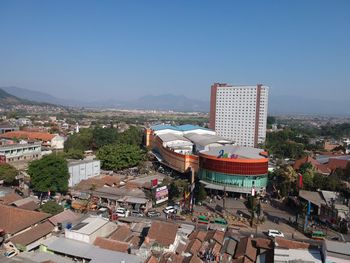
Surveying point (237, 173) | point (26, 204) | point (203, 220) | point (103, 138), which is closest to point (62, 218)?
point (26, 204)

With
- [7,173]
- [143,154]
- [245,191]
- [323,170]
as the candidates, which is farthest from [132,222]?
[323,170]

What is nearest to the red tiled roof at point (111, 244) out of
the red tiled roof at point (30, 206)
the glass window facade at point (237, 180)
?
the red tiled roof at point (30, 206)

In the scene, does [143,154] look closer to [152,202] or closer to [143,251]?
[152,202]

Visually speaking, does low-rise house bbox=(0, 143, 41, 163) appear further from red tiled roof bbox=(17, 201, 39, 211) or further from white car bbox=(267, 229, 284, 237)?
white car bbox=(267, 229, 284, 237)

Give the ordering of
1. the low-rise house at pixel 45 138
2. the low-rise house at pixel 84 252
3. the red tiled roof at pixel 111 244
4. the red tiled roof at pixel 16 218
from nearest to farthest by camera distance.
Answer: the low-rise house at pixel 84 252
the red tiled roof at pixel 111 244
the red tiled roof at pixel 16 218
the low-rise house at pixel 45 138

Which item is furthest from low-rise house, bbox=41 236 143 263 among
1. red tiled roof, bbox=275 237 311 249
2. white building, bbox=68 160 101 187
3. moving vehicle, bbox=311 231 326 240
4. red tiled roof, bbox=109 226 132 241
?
white building, bbox=68 160 101 187

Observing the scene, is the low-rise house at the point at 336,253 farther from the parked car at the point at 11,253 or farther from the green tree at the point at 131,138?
the green tree at the point at 131,138

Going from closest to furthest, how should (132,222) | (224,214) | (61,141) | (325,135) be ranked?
(132,222) → (224,214) → (61,141) → (325,135)
